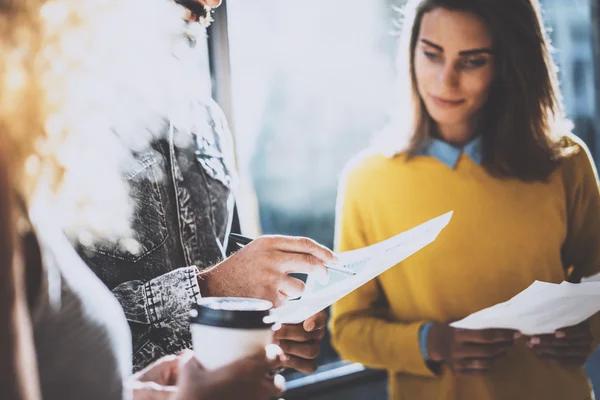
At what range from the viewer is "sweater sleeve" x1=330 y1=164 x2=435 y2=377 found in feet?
3.06

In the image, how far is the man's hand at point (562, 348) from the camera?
3.12ft

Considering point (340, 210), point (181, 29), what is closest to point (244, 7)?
point (181, 29)

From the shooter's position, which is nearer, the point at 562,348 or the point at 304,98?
the point at 562,348

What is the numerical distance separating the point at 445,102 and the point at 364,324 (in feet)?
1.29

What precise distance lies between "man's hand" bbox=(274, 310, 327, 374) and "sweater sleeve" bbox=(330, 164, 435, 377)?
7.6 inches

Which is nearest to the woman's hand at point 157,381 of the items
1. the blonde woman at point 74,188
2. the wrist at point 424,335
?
the blonde woman at point 74,188

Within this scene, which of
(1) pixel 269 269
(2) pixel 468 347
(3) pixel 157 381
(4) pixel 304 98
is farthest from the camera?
(4) pixel 304 98

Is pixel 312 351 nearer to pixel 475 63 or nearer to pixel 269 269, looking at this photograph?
pixel 269 269

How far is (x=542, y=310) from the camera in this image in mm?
824

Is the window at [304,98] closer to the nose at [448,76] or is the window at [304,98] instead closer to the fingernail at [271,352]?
the nose at [448,76]

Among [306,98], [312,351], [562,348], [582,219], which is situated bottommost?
[562,348]

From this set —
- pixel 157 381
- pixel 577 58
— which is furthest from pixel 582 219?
pixel 157 381

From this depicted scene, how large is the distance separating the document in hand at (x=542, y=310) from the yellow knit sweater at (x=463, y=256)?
0.07 m

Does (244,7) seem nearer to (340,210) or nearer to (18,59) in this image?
(340,210)
